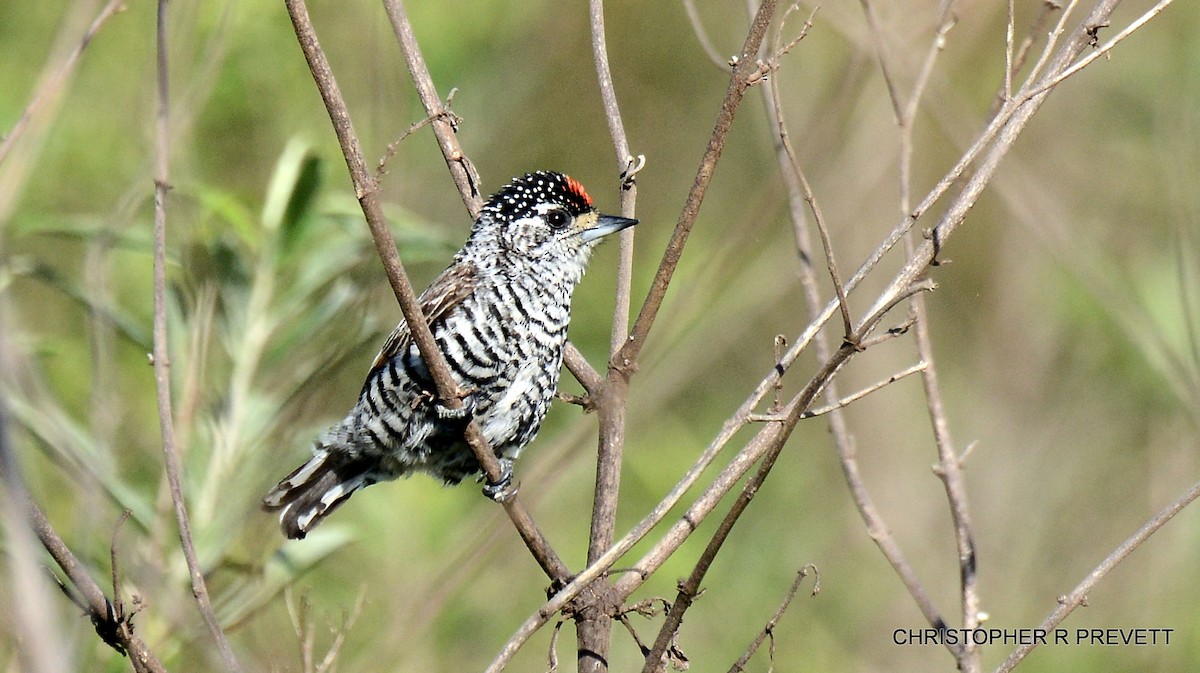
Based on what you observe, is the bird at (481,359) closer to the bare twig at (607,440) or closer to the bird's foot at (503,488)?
the bird's foot at (503,488)

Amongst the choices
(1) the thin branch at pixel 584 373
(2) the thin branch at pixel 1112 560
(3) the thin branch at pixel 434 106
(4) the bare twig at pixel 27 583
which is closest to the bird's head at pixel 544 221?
(3) the thin branch at pixel 434 106

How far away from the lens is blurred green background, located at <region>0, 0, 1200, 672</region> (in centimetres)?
354

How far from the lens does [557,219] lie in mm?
4012

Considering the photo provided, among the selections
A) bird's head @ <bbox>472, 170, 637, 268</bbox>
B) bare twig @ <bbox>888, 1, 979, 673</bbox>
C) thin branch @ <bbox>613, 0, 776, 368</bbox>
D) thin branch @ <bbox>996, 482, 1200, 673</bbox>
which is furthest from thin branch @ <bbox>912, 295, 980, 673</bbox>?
Result: bird's head @ <bbox>472, 170, 637, 268</bbox>

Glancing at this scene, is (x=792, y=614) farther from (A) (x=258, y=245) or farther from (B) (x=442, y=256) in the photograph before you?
(A) (x=258, y=245)

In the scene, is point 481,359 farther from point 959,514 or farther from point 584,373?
point 959,514

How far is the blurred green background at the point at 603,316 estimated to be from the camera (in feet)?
11.6

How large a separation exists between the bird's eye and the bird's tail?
1022 millimetres

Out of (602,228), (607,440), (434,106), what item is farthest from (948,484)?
(434,106)

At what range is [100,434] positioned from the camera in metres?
3.07

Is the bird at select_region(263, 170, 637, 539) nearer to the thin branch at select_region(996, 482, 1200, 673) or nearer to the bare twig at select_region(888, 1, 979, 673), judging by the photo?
the bare twig at select_region(888, 1, 979, 673)

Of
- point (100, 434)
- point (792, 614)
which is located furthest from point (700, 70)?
point (100, 434)

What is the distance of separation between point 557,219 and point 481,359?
2.06 ft

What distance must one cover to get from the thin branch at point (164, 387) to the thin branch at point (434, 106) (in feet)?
1.96
